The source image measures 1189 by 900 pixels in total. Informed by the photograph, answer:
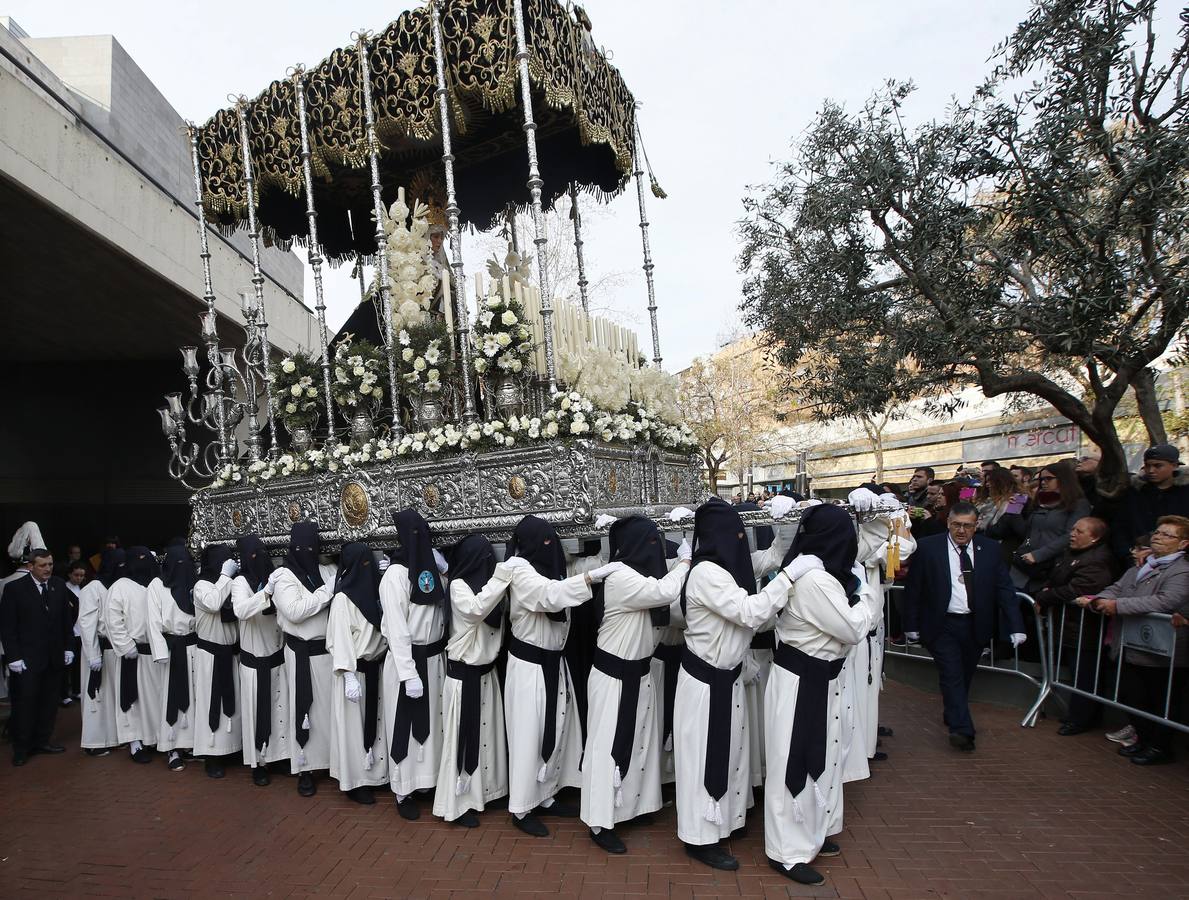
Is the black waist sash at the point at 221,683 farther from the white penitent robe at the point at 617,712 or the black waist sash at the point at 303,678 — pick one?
the white penitent robe at the point at 617,712

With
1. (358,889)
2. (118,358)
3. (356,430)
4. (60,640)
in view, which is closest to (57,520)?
(118,358)

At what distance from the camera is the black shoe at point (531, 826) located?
4.73 metres

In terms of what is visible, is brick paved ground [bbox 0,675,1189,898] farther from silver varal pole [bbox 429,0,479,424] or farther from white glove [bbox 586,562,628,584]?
silver varal pole [bbox 429,0,479,424]

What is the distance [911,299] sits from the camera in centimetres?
952

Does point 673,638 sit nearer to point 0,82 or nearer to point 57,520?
point 0,82

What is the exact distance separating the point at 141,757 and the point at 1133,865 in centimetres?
804

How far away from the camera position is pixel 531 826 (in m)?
4.75

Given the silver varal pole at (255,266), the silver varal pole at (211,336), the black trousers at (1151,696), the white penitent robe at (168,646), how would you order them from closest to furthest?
1. the black trousers at (1151,696)
2. the white penitent robe at (168,646)
3. the silver varal pole at (255,266)
4. the silver varal pole at (211,336)

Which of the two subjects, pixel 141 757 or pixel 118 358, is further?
pixel 118 358

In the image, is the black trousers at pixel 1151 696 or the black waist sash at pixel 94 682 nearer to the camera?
the black trousers at pixel 1151 696

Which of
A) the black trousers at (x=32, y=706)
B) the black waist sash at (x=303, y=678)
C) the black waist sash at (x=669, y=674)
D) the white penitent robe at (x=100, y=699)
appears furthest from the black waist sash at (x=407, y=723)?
the black trousers at (x=32, y=706)

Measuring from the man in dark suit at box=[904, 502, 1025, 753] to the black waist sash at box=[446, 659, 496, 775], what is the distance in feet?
12.4

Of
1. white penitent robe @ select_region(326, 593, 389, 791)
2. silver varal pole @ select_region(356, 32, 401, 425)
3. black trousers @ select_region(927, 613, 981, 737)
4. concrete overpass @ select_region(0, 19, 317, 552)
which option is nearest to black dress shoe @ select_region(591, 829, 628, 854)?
white penitent robe @ select_region(326, 593, 389, 791)

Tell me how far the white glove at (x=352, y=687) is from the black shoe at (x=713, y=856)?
251 cm
